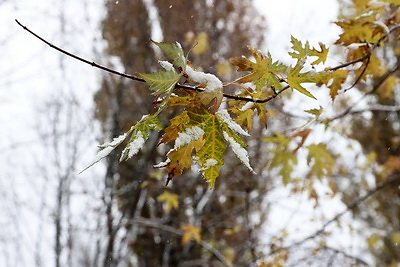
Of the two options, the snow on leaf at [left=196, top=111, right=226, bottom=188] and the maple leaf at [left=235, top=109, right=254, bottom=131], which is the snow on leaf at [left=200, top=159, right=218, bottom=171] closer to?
the snow on leaf at [left=196, top=111, right=226, bottom=188]

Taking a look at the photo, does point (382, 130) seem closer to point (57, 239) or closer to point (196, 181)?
point (196, 181)

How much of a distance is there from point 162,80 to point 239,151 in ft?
0.72

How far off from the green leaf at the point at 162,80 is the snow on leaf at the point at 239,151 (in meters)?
0.18

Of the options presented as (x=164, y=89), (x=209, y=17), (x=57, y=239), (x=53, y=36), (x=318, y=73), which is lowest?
(x=164, y=89)

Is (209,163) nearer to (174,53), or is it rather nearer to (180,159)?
(180,159)

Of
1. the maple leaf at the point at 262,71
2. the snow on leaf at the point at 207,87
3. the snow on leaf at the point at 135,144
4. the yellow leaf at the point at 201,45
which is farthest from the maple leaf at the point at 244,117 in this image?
the yellow leaf at the point at 201,45

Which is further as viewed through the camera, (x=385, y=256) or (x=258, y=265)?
(x=385, y=256)

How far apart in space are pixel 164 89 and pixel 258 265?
329 cm

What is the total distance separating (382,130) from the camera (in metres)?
8.73

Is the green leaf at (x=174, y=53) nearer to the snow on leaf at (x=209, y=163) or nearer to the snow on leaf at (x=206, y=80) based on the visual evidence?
the snow on leaf at (x=206, y=80)

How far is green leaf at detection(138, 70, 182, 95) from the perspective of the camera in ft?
2.33

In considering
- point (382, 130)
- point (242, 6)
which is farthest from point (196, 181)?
point (382, 130)

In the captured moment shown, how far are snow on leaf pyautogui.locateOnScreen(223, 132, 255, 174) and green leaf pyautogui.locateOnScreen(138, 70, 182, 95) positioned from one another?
176mm

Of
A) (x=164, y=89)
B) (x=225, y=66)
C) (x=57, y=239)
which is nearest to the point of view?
(x=164, y=89)
